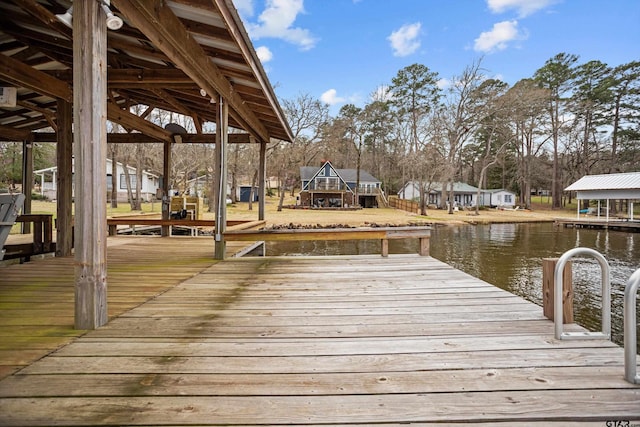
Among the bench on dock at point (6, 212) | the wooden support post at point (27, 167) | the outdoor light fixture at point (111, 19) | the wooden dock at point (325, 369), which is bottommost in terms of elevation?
the wooden dock at point (325, 369)

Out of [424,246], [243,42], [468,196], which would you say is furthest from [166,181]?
[468,196]

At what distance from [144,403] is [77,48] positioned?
2.29 metres

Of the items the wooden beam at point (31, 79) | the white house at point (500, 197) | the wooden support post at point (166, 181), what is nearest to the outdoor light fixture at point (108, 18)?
the wooden beam at point (31, 79)

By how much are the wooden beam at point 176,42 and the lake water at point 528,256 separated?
7057 mm

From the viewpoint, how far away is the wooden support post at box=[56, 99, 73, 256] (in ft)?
16.9

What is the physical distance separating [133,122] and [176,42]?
3596 mm

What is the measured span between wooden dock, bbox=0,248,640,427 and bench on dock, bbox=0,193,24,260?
1874 mm

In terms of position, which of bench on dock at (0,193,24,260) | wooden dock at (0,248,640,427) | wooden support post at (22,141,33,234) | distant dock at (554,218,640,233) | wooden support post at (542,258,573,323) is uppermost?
wooden support post at (22,141,33,234)

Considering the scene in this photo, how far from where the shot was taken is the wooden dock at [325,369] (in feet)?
4.86

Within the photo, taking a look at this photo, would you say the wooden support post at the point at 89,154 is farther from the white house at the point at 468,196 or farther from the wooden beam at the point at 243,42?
the white house at the point at 468,196

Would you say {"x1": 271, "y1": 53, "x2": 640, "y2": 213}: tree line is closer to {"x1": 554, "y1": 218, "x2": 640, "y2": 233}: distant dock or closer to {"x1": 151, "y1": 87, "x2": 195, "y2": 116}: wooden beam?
{"x1": 554, "y1": 218, "x2": 640, "y2": 233}: distant dock

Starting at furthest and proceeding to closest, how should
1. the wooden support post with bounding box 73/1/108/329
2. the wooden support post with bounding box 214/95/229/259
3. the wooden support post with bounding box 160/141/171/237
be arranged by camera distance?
the wooden support post with bounding box 160/141/171/237 < the wooden support post with bounding box 214/95/229/259 < the wooden support post with bounding box 73/1/108/329

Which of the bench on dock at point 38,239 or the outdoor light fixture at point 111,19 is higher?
the outdoor light fixture at point 111,19

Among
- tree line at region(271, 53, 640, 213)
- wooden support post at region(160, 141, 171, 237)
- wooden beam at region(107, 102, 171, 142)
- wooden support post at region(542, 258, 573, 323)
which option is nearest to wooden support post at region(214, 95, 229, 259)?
wooden beam at region(107, 102, 171, 142)
